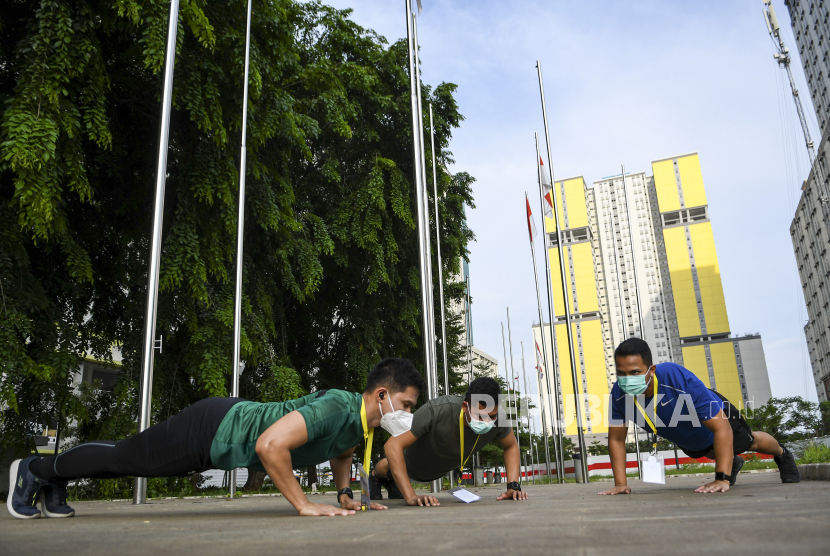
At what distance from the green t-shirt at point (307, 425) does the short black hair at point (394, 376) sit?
143 millimetres

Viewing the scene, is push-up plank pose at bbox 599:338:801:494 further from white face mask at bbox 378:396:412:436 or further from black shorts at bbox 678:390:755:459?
white face mask at bbox 378:396:412:436

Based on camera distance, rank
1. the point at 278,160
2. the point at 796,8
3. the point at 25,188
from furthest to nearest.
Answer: the point at 796,8
the point at 278,160
the point at 25,188

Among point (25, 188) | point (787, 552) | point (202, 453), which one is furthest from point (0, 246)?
point (787, 552)

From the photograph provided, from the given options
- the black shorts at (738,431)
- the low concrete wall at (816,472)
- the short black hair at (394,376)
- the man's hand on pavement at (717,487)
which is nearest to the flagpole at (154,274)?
the short black hair at (394,376)

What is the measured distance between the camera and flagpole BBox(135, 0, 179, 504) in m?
5.41

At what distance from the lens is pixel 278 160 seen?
1057 cm

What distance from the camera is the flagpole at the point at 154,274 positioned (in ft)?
17.7

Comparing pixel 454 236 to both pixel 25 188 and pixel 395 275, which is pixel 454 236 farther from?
pixel 25 188

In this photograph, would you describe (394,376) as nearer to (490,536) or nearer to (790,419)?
(490,536)

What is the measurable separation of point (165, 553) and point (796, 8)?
74.5 m

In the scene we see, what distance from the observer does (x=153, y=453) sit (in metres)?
3.00

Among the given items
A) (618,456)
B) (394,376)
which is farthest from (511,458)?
(394,376)

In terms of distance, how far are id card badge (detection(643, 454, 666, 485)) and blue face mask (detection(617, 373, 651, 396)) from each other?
456 millimetres

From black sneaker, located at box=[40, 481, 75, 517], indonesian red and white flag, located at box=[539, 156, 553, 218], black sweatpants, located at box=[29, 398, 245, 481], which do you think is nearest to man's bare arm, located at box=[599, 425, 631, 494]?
black sweatpants, located at box=[29, 398, 245, 481]
